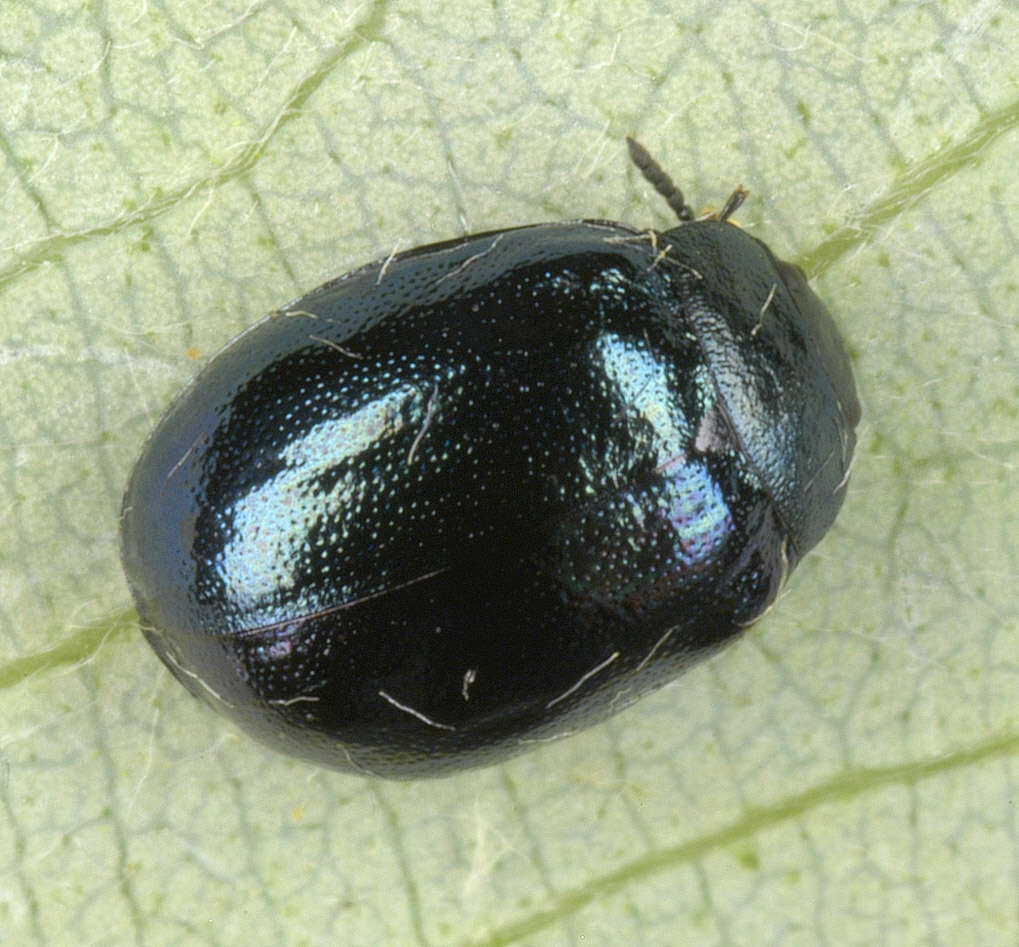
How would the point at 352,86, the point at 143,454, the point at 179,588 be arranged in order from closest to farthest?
the point at 179,588 < the point at 143,454 < the point at 352,86

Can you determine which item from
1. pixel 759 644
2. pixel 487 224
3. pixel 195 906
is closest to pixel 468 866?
pixel 195 906

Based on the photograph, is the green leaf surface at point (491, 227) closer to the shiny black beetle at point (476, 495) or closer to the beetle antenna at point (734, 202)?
the beetle antenna at point (734, 202)

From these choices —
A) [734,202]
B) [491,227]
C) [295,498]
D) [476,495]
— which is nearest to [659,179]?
[734,202]

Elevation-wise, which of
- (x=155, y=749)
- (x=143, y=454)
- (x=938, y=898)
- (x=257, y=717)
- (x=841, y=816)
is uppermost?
(x=143, y=454)

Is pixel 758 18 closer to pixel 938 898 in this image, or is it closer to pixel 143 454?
pixel 143 454

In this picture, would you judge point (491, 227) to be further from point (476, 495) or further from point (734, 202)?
point (476, 495)

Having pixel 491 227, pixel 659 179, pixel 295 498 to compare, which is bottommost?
pixel 295 498
